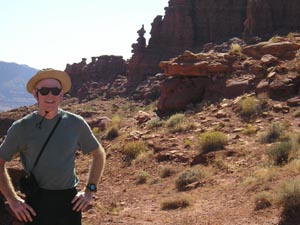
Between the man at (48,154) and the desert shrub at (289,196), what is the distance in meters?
4.79

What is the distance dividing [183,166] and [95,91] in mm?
38954

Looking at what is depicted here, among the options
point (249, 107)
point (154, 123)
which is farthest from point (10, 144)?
point (154, 123)

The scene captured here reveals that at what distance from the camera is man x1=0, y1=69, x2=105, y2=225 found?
3.60 meters

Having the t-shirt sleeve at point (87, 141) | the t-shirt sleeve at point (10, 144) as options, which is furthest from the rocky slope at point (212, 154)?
the t-shirt sleeve at point (10, 144)

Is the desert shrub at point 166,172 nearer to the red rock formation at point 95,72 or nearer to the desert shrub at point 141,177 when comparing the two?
the desert shrub at point 141,177

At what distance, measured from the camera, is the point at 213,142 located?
13695mm

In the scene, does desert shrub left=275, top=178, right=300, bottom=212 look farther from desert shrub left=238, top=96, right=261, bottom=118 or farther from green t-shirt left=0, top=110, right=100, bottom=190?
desert shrub left=238, top=96, right=261, bottom=118

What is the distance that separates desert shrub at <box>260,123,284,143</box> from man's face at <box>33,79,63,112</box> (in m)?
10.2

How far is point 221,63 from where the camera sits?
21422 mm

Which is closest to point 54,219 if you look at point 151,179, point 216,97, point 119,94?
point 151,179

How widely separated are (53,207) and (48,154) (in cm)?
43

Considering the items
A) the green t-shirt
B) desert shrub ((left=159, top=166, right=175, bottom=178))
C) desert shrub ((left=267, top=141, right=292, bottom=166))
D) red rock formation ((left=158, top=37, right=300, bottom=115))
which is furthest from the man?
red rock formation ((left=158, top=37, right=300, bottom=115))

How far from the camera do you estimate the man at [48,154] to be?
3.60m

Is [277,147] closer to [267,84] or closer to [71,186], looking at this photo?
[267,84]
